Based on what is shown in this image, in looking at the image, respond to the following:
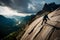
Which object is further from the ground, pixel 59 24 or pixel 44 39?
pixel 59 24

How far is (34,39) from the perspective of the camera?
2156 cm

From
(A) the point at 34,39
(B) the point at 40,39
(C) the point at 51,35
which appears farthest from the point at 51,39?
(A) the point at 34,39

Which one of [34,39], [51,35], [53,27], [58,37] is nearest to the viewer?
[58,37]

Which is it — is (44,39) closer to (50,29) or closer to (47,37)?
(47,37)

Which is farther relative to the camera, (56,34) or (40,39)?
(40,39)

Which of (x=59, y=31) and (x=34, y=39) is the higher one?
(x=59, y=31)

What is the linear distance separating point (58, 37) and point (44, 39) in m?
2.93

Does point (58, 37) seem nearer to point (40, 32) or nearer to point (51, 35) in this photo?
point (51, 35)

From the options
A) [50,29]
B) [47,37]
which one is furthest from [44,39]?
[50,29]

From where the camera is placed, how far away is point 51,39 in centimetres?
1795

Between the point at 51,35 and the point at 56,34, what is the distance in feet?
3.49

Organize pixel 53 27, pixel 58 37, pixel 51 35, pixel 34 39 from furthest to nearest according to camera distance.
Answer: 1. pixel 34 39
2. pixel 53 27
3. pixel 51 35
4. pixel 58 37

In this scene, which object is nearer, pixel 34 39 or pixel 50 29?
pixel 50 29

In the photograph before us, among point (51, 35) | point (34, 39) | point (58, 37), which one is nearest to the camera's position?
point (58, 37)
